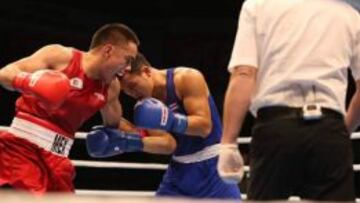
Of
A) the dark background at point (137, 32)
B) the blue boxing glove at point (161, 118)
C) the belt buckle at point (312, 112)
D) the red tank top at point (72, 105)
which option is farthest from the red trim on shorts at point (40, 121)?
the dark background at point (137, 32)

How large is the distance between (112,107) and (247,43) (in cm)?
119

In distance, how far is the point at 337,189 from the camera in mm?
1647

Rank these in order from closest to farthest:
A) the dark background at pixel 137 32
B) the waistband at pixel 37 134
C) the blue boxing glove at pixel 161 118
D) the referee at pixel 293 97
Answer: the referee at pixel 293 97 < the waistband at pixel 37 134 < the blue boxing glove at pixel 161 118 < the dark background at pixel 137 32

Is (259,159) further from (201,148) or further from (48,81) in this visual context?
(201,148)

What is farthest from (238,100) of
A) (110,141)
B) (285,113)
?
(110,141)

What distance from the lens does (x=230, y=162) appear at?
1.78m

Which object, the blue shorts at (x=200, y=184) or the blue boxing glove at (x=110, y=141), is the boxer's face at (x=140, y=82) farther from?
the blue shorts at (x=200, y=184)

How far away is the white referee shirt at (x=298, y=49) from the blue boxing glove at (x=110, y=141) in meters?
1.14

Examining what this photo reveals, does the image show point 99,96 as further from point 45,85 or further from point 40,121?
point 45,85

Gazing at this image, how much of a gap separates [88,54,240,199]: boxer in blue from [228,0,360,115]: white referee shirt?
891 millimetres

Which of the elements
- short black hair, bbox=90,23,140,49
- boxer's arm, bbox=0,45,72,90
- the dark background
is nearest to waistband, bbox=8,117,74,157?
boxer's arm, bbox=0,45,72,90

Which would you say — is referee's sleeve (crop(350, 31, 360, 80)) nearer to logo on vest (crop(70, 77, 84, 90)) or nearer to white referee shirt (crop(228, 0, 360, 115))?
white referee shirt (crop(228, 0, 360, 115))

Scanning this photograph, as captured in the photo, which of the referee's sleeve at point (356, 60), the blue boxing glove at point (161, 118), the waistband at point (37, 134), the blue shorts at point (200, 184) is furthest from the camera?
the blue shorts at point (200, 184)

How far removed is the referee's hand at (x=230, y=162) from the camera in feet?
5.74
